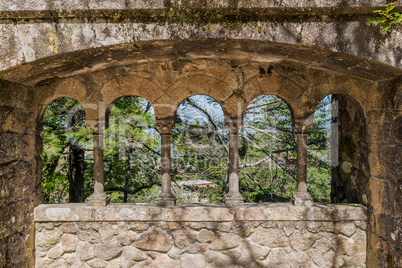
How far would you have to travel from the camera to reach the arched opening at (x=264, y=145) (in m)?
5.80

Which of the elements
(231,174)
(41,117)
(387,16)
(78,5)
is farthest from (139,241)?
(387,16)

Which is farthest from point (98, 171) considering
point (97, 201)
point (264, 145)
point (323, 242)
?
point (264, 145)

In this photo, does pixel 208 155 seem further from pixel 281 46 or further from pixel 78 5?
pixel 78 5

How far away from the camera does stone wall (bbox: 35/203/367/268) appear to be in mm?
2809

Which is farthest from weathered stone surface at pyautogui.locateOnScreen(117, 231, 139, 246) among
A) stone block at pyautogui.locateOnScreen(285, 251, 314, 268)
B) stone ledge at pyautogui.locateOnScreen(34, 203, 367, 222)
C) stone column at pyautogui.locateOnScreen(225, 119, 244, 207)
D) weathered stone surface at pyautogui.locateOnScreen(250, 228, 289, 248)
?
stone block at pyautogui.locateOnScreen(285, 251, 314, 268)

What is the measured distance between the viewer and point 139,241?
283 centimetres

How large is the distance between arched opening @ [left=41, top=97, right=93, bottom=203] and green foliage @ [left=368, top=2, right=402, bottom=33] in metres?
3.61

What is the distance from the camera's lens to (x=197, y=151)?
5730 millimetres

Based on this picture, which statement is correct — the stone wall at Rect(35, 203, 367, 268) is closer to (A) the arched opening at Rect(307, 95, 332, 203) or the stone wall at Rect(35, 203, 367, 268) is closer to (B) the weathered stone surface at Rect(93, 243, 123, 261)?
(B) the weathered stone surface at Rect(93, 243, 123, 261)

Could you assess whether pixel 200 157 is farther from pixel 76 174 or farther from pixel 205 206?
pixel 205 206

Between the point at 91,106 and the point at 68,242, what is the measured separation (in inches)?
57.4

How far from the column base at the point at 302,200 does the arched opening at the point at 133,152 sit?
2717mm

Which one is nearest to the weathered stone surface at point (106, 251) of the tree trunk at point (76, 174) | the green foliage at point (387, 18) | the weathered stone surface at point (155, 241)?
the weathered stone surface at point (155, 241)

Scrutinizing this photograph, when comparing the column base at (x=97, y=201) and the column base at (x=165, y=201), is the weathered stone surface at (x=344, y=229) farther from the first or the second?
the column base at (x=97, y=201)
